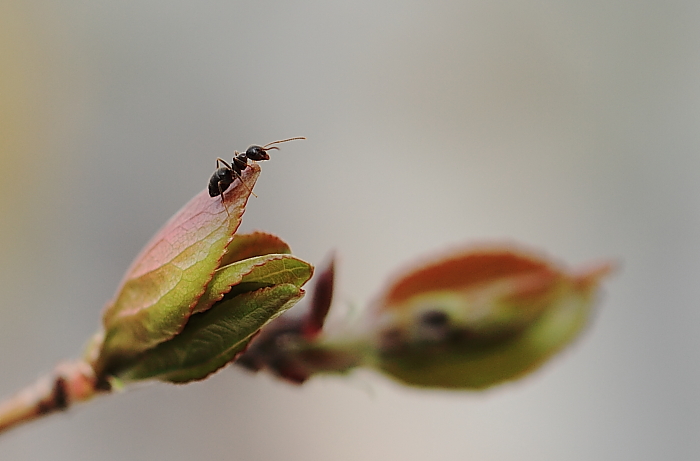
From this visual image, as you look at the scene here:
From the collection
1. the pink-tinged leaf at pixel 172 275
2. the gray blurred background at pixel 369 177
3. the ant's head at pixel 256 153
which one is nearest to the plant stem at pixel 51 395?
the pink-tinged leaf at pixel 172 275

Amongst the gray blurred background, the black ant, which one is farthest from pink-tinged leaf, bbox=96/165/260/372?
the gray blurred background

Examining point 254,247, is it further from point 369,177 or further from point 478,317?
point 369,177

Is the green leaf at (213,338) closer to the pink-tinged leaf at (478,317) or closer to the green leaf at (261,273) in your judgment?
the green leaf at (261,273)

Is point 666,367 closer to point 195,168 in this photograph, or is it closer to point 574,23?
point 574,23

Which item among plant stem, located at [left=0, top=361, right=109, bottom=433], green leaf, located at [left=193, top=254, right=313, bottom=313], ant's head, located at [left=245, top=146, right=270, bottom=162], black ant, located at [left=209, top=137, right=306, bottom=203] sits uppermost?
ant's head, located at [left=245, top=146, right=270, bottom=162]

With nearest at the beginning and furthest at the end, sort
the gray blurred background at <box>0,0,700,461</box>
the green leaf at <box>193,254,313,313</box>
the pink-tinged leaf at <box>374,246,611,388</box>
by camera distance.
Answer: the green leaf at <box>193,254,313,313</box> < the pink-tinged leaf at <box>374,246,611,388</box> < the gray blurred background at <box>0,0,700,461</box>

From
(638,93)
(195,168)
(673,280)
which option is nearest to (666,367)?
(673,280)

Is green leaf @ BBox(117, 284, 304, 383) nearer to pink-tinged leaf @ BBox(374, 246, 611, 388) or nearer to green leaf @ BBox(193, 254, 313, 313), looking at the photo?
green leaf @ BBox(193, 254, 313, 313)
